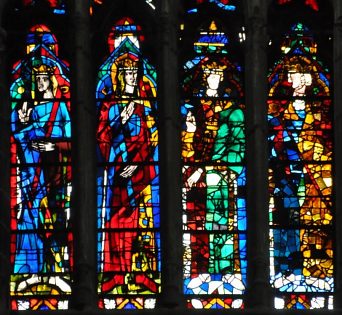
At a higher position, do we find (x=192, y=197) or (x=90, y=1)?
(x=90, y=1)

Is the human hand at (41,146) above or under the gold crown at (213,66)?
under

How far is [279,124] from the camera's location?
36.3 m

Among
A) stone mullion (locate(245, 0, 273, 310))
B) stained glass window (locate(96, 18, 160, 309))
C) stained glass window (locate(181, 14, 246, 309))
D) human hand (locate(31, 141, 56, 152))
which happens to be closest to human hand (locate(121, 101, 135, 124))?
stained glass window (locate(96, 18, 160, 309))

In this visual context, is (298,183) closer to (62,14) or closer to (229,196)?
(229,196)

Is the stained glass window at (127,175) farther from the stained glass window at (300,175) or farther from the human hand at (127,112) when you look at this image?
the stained glass window at (300,175)

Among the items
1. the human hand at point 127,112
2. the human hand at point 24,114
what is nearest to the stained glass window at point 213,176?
the human hand at point 127,112

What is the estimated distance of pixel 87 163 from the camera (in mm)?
35625

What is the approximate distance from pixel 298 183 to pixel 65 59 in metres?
3.15

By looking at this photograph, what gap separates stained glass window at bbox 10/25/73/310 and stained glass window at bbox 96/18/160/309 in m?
0.43

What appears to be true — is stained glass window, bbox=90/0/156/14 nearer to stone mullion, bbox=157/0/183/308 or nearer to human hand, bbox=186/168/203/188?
stone mullion, bbox=157/0/183/308

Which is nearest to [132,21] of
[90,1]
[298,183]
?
[90,1]

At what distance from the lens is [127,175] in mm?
36031

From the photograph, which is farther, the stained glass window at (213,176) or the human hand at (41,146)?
the human hand at (41,146)

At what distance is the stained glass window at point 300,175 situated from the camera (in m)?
35.6
